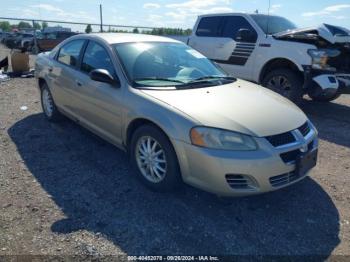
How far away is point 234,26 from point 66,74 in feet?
14.5

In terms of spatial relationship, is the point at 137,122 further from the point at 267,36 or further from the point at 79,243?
the point at 267,36

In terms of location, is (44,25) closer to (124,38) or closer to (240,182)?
(124,38)

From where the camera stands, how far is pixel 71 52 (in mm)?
5035

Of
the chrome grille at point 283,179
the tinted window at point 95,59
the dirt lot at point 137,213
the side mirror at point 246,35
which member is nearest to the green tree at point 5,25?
the side mirror at point 246,35

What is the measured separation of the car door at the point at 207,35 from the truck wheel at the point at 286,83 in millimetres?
1673

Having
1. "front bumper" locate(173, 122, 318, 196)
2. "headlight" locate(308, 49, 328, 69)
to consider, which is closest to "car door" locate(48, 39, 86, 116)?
"front bumper" locate(173, 122, 318, 196)

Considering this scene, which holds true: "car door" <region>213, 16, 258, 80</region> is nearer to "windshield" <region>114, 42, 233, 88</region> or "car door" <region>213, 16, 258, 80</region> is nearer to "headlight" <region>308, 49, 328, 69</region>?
"headlight" <region>308, 49, 328, 69</region>

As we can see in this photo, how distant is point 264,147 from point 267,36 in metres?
4.82

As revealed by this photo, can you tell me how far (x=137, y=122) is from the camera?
144 inches

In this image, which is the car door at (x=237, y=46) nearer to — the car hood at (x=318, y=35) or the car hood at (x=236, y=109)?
the car hood at (x=318, y=35)

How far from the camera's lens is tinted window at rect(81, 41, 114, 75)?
13.6 ft

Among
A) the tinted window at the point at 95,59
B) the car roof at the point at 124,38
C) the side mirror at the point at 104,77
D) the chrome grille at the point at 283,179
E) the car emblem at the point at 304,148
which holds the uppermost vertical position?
the car roof at the point at 124,38

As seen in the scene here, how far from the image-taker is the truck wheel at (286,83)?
674 cm

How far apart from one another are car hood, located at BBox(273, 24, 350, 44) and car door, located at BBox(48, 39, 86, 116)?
13.8 feet
